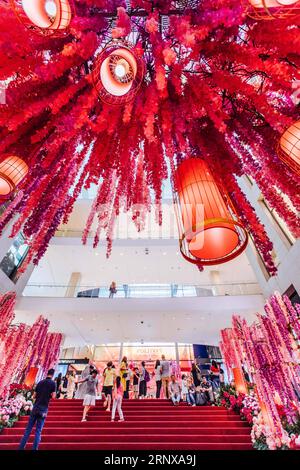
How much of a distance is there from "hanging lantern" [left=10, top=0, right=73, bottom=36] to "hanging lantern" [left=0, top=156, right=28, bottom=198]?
1.95ft

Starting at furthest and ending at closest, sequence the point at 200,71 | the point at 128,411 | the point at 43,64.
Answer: the point at 128,411
the point at 200,71
the point at 43,64

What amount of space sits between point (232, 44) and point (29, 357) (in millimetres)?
10235

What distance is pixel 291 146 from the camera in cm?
101

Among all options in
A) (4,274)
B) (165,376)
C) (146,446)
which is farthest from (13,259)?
(146,446)

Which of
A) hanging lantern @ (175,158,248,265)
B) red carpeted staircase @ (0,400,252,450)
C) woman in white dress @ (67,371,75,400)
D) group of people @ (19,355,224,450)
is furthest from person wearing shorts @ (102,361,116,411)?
hanging lantern @ (175,158,248,265)

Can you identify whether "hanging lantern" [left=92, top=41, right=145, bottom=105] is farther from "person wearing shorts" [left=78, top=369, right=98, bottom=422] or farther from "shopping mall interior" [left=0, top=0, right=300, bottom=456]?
"person wearing shorts" [left=78, top=369, right=98, bottom=422]

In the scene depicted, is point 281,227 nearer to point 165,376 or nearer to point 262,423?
point 262,423

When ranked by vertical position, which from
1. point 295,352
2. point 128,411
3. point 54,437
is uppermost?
point 295,352

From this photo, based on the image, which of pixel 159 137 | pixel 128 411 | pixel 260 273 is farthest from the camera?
pixel 260 273

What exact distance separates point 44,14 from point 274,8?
0.80 m

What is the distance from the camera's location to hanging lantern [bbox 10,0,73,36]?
912 millimetres

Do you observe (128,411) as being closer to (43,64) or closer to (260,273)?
(260,273)

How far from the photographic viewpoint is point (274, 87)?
1285mm

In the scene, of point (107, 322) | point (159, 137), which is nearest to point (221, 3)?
point (159, 137)
